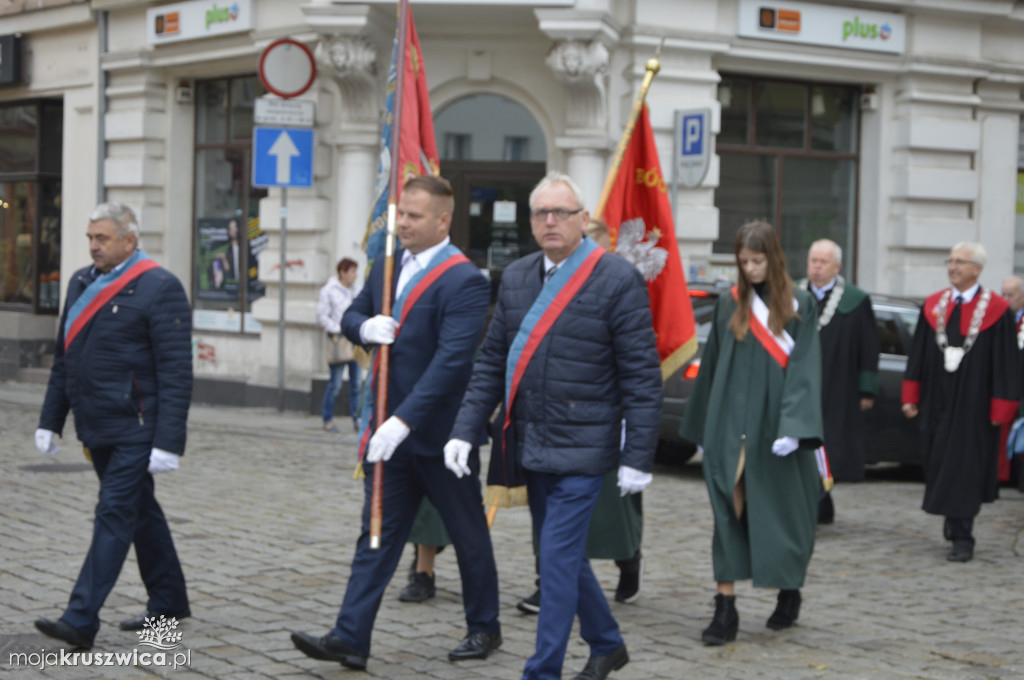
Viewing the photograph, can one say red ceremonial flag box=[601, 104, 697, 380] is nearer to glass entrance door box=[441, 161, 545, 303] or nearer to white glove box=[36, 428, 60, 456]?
white glove box=[36, 428, 60, 456]

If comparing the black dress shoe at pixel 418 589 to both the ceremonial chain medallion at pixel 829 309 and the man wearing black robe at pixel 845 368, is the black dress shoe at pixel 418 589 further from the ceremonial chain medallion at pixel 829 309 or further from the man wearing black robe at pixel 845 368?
the ceremonial chain medallion at pixel 829 309

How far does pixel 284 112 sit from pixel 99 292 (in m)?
9.05

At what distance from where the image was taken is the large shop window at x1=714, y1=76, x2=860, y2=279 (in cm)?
1617

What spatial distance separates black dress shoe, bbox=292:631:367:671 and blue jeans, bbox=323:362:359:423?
28.1ft

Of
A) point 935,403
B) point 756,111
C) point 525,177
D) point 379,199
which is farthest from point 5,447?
point 756,111

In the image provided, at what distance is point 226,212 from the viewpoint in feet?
56.6

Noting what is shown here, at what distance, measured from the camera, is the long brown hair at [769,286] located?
6344 millimetres

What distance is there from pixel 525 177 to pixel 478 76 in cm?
120

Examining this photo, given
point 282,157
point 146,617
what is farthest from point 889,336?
point 146,617

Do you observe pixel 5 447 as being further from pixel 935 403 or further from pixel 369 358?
pixel 935 403

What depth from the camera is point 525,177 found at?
1533 centimetres

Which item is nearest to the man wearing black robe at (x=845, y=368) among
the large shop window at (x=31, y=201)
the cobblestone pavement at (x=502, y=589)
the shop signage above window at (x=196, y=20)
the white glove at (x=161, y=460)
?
the cobblestone pavement at (x=502, y=589)

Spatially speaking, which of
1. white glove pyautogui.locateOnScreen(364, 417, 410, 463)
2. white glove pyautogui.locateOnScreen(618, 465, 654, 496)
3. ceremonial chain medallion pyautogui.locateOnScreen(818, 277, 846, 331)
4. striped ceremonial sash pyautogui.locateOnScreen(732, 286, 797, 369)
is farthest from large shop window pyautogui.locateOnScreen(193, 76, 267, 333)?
white glove pyautogui.locateOnScreen(618, 465, 654, 496)

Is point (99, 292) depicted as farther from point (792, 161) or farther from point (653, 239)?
point (792, 161)
